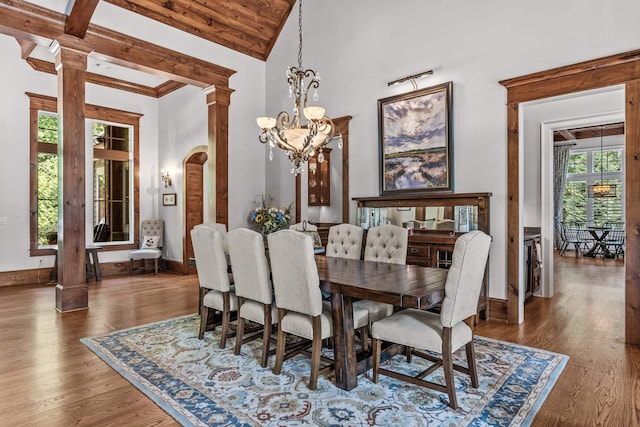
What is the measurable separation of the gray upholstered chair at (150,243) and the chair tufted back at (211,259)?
431 cm

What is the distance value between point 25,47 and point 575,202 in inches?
523

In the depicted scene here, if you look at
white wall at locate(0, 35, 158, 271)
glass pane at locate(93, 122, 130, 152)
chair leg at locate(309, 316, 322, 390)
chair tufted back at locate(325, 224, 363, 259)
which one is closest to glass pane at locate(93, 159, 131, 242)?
glass pane at locate(93, 122, 130, 152)

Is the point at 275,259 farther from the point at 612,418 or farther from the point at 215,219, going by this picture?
the point at 215,219

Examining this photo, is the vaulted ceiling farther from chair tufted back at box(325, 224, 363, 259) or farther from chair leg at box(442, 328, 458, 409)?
chair leg at box(442, 328, 458, 409)

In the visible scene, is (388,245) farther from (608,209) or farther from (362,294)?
(608,209)

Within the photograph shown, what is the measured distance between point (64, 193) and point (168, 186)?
132 inches

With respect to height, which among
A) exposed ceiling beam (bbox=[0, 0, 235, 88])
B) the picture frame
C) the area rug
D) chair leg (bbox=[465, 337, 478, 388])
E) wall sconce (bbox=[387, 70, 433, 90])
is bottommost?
the area rug

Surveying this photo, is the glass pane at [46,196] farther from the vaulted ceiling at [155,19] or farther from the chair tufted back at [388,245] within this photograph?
the chair tufted back at [388,245]

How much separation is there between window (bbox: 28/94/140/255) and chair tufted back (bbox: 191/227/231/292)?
15.1ft

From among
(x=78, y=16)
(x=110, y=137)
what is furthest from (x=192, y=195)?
(x=78, y=16)

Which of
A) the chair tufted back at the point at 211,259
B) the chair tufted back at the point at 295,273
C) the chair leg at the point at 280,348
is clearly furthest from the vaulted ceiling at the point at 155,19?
the chair leg at the point at 280,348

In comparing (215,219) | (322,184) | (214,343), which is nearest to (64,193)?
(215,219)

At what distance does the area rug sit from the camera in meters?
2.22

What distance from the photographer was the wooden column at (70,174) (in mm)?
4465
